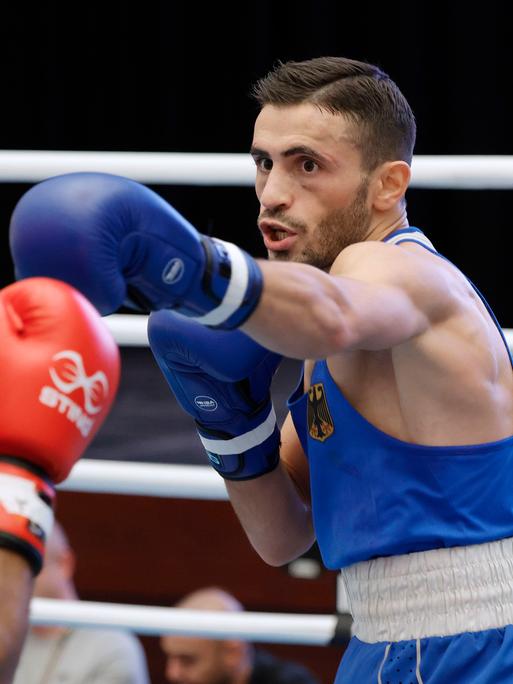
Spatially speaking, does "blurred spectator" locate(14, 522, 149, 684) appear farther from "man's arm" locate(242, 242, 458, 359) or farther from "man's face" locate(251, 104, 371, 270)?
"man's arm" locate(242, 242, 458, 359)

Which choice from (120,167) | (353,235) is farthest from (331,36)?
(353,235)

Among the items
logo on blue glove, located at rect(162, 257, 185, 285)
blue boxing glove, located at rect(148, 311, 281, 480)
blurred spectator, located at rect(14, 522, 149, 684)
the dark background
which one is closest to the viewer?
logo on blue glove, located at rect(162, 257, 185, 285)

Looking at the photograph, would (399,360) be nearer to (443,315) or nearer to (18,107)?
(443,315)

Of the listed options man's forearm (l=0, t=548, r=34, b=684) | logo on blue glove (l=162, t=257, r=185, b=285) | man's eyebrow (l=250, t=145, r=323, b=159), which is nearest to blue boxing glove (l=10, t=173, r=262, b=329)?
logo on blue glove (l=162, t=257, r=185, b=285)

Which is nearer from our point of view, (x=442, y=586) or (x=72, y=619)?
(x=442, y=586)

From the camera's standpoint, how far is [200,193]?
5.61m

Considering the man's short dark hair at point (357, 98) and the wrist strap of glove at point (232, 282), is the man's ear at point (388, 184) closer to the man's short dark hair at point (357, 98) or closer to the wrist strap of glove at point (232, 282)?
the man's short dark hair at point (357, 98)

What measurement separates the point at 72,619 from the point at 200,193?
12.4 ft

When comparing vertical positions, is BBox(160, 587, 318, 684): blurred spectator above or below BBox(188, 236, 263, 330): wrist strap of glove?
below

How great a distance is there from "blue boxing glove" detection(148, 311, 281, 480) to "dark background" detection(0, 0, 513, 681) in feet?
7.52

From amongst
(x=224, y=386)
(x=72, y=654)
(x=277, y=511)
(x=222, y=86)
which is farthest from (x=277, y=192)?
(x=222, y=86)

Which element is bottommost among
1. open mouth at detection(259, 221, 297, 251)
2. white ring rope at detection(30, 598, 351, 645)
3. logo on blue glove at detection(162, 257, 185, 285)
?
white ring rope at detection(30, 598, 351, 645)

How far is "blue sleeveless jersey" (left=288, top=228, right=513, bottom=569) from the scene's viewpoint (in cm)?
148

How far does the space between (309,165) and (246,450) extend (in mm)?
422
